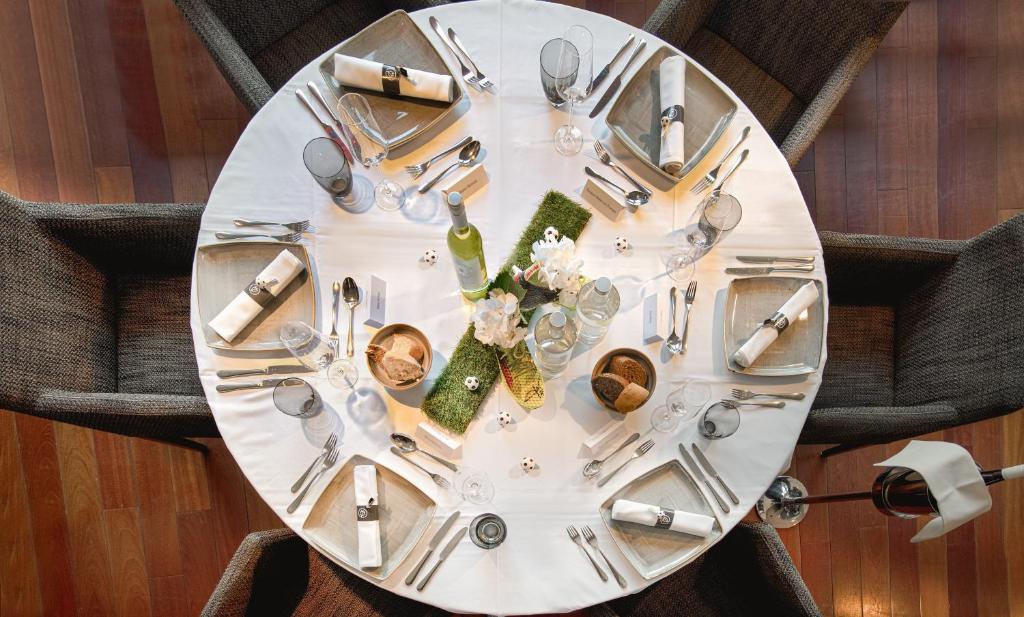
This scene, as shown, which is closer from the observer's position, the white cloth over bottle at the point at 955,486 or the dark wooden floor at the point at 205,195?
the white cloth over bottle at the point at 955,486

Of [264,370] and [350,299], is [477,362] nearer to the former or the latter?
[350,299]

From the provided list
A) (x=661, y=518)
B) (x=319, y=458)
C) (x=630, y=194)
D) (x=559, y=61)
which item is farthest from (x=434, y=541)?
(x=559, y=61)

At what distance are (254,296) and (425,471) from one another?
63 cm

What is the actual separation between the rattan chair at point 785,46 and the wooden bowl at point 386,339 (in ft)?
4.00

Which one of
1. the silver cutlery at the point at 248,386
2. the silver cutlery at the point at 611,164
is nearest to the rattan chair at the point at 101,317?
the silver cutlery at the point at 248,386

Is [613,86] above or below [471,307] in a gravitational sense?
above

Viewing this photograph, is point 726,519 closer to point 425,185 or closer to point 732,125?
point 732,125

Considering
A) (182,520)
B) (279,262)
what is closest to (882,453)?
(279,262)

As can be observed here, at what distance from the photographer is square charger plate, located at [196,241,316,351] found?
1665 millimetres

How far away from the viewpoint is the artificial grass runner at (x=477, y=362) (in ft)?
5.43

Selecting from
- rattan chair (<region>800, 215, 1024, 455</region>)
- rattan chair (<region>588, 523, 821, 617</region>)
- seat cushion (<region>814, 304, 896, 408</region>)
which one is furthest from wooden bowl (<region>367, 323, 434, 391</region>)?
seat cushion (<region>814, 304, 896, 408</region>)

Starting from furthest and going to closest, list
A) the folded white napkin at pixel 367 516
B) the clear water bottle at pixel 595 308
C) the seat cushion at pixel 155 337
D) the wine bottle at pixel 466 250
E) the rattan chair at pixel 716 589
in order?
the seat cushion at pixel 155 337 → the rattan chair at pixel 716 589 → the folded white napkin at pixel 367 516 → the clear water bottle at pixel 595 308 → the wine bottle at pixel 466 250

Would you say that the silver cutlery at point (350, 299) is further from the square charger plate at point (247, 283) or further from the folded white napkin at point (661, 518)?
the folded white napkin at point (661, 518)

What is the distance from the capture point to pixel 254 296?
1649 millimetres
